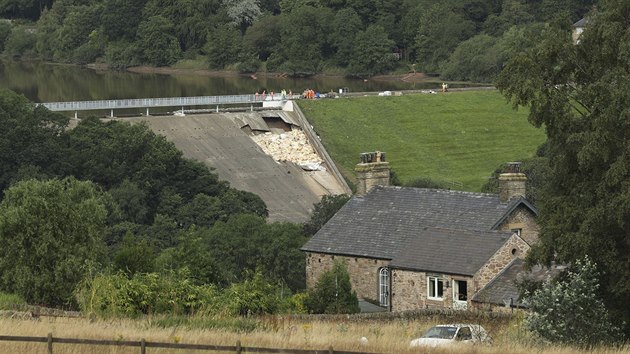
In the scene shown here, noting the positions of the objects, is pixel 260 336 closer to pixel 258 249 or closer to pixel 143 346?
pixel 143 346

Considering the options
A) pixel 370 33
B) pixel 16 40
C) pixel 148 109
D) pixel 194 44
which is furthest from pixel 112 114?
pixel 16 40

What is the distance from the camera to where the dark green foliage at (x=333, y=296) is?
3828 centimetres

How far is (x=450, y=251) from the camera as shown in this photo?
39.2 meters

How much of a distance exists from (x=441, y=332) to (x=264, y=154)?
2498 inches

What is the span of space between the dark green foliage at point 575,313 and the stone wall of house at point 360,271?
38.8ft

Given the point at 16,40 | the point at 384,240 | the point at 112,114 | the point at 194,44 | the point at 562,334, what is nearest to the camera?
the point at 562,334

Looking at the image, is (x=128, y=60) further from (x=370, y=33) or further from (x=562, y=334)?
(x=562, y=334)

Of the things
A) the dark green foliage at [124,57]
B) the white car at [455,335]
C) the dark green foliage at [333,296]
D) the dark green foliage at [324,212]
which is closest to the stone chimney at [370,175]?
the dark green foliage at [333,296]

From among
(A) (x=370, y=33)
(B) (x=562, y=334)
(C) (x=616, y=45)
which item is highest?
(A) (x=370, y=33)

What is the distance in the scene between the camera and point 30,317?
29.6 m

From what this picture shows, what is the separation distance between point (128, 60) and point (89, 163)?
79.4 meters

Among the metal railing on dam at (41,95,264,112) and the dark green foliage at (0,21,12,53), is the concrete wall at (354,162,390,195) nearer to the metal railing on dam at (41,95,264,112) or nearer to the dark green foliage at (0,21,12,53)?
the metal railing on dam at (41,95,264,112)

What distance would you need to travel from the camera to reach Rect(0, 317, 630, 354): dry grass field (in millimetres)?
25016

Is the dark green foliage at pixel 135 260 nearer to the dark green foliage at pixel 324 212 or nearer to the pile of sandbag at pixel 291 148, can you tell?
the dark green foliage at pixel 324 212
